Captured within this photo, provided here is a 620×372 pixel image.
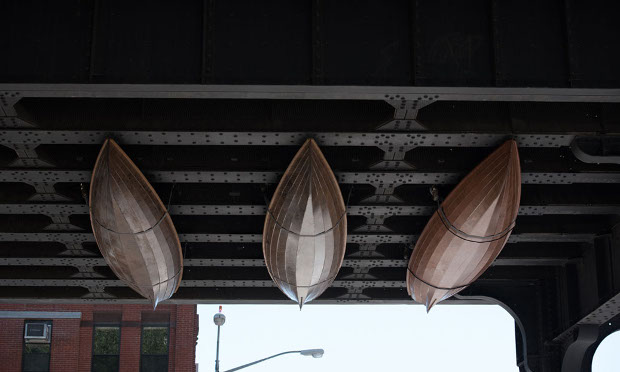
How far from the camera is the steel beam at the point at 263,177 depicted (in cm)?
1580

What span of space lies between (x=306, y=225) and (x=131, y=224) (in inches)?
115

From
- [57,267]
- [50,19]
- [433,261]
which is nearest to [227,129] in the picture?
[50,19]

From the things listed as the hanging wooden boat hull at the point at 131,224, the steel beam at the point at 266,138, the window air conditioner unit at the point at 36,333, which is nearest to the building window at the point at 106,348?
the window air conditioner unit at the point at 36,333

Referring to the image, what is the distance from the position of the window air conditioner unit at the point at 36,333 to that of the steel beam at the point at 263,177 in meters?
29.6

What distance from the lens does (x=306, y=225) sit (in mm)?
15414

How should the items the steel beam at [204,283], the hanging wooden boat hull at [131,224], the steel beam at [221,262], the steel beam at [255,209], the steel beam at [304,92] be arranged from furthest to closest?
1. the steel beam at [204,283]
2. the steel beam at [221,262]
3. the steel beam at [255,209]
4. the hanging wooden boat hull at [131,224]
5. the steel beam at [304,92]

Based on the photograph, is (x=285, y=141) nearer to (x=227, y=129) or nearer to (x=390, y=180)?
(x=227, y=129)

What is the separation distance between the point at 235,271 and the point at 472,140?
755 centimetres

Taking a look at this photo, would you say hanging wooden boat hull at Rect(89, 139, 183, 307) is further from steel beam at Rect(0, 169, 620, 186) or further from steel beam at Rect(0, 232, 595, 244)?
steel beam at Rect(0, 232, 595, 244)

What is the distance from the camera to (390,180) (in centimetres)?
1606

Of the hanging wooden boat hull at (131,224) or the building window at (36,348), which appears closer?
the hanging wooden boat hull at (131,224)

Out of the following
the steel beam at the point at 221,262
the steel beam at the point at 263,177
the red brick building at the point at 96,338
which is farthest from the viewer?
the red brick building at the point at 96,338

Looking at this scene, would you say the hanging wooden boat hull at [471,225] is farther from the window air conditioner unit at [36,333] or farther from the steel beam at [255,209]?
the window air conditioner unit at [36,333]

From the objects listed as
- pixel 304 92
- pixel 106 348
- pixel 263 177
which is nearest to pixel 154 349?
pixel 106 348
